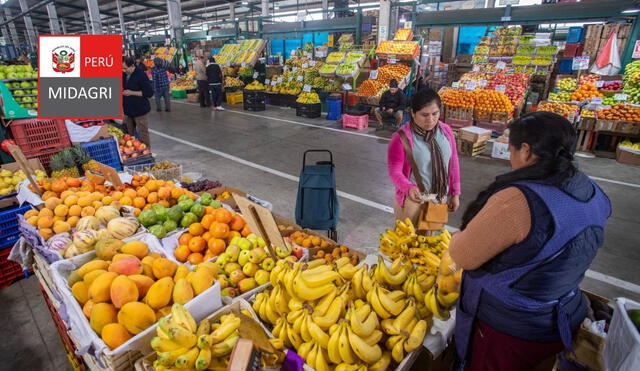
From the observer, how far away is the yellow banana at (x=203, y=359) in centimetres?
129

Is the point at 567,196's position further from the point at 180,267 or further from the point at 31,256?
the point at 31,256

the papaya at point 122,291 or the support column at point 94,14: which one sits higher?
the support column at point 94,14

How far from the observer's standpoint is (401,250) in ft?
8.03

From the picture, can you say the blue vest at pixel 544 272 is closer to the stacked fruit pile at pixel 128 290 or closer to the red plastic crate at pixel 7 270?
the stacked fruit pile at pixel 128 290

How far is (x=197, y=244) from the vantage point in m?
2.42

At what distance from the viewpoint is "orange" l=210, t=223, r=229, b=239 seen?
8.29 feet

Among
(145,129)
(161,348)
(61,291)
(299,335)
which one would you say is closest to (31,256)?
(61,291)

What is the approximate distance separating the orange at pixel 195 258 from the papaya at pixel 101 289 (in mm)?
689

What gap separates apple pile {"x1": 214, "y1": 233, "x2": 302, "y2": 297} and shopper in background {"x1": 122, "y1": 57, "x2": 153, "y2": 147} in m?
4.77

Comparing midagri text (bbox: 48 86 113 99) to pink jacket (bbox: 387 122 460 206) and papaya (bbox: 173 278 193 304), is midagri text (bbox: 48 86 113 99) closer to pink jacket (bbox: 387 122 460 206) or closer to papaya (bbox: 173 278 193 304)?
papaya (bbox: 173 278 193 304)

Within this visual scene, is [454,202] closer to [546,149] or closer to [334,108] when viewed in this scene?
[546,149]

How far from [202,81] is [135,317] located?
11920mm

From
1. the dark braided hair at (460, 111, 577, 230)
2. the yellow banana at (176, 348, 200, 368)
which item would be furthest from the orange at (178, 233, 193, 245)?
the dark braided hair at (460, 111, 577, 230)

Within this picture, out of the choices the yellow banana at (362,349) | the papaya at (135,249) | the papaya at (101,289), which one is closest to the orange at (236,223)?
the papaya at (135,249)
